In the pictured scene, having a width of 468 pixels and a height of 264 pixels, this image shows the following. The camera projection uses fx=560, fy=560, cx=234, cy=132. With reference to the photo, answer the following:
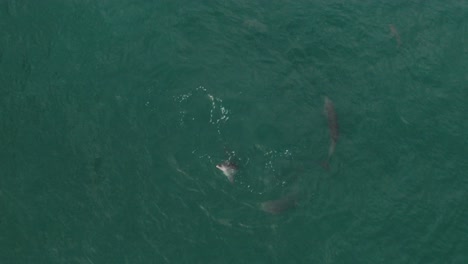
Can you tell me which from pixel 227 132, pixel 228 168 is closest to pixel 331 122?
pixel 227 132

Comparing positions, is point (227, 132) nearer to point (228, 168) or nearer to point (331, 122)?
point (228, 168)

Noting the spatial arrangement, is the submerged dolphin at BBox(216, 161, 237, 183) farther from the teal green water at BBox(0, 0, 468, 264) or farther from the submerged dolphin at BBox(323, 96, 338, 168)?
the submerged dolphin at BBox(323, 96, 338, 168)

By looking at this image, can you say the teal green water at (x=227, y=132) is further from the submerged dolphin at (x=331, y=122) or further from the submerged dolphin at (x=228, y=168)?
the submerged dolphin at (x=228, y=168)

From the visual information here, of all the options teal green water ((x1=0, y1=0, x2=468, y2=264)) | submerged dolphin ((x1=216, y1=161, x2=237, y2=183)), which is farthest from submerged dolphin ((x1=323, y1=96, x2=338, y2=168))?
submerged dolphin ((x1=216, y1=161, x2=237, y2=183))

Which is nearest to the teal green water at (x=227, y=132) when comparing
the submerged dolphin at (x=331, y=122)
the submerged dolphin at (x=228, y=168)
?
the submerged dolphin at (x=331, y=122)

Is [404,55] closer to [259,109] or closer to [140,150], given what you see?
[259,109]

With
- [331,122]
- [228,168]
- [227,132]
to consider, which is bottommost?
[228,168]
